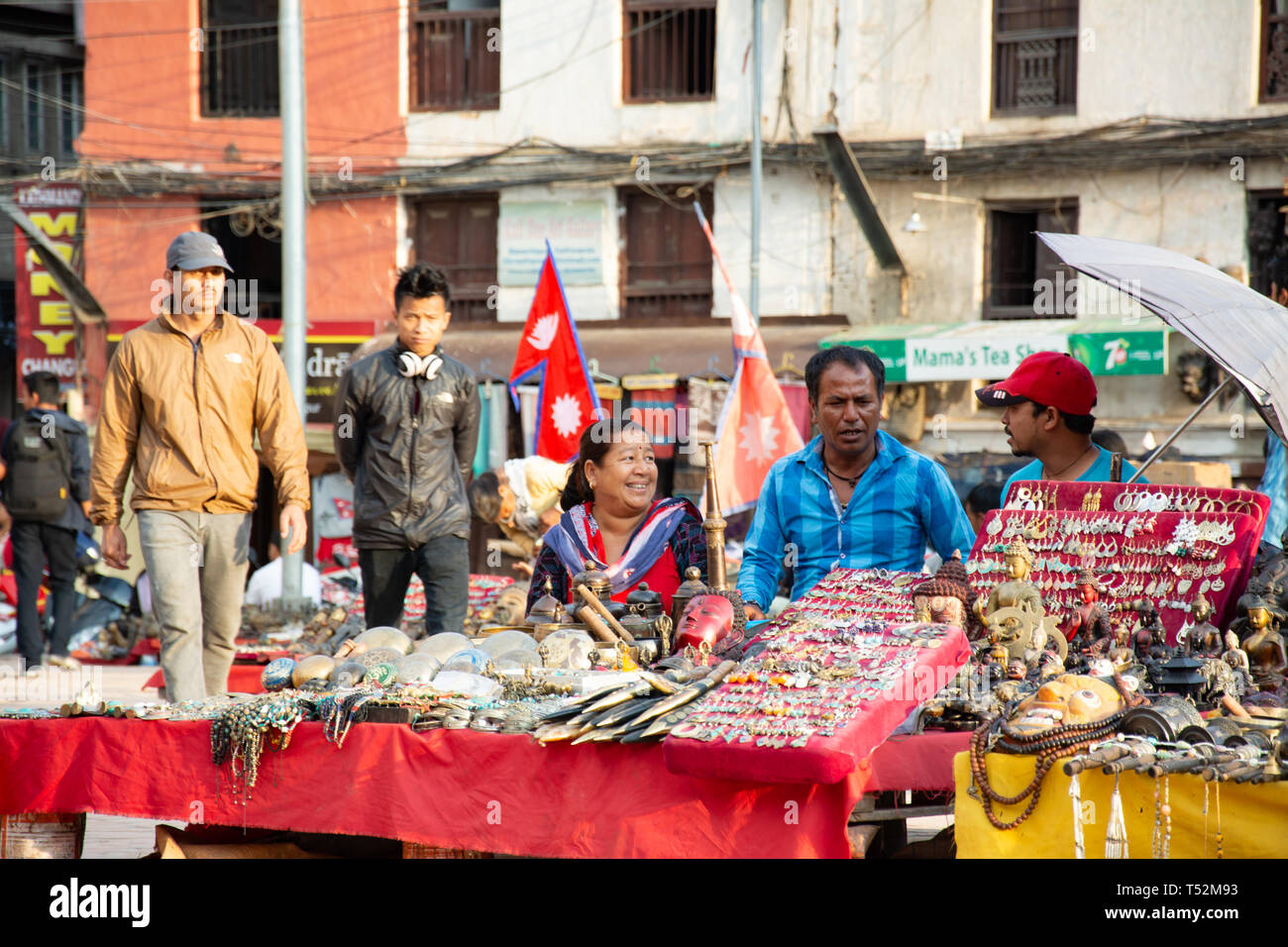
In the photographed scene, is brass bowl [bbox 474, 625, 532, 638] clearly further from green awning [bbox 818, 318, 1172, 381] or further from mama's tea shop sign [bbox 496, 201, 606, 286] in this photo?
mama's tea shop sign [bbox 496, 201, 606, 286]

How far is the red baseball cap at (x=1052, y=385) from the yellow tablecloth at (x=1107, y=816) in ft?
6.55

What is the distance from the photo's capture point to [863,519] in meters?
4.65

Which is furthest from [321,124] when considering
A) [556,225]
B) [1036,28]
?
[1036,28]

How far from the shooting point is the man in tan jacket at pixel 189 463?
505cm

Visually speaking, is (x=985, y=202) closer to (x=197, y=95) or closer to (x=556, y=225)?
(x=556, y=225)

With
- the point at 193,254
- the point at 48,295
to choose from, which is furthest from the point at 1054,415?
the point at 48,295

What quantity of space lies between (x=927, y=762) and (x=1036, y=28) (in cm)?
1213

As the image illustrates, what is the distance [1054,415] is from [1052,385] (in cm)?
10

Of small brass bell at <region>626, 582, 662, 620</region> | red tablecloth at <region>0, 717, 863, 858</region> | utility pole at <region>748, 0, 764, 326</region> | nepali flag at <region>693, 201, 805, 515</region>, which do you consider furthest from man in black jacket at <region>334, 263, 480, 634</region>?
utility pole at <region>748, 0, 764, 326</region>

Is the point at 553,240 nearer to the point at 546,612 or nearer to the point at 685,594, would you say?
the point at 546,612

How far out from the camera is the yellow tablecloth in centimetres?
286

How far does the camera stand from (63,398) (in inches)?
585

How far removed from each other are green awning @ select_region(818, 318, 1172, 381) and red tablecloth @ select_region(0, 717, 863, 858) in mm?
9321

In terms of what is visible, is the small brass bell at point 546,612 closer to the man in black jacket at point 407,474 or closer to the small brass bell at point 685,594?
the small brass bell at point 685,594
